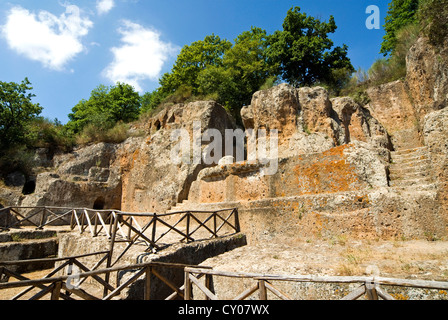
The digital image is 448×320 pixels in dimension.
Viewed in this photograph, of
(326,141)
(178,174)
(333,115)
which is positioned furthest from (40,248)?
(333,115)

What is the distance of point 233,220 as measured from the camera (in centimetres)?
755

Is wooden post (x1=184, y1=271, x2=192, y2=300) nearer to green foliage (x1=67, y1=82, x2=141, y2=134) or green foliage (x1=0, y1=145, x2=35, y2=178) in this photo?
green foliage (x1=0, y1=145, x2=35, y2=178)

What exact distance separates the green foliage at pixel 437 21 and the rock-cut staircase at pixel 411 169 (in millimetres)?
7052

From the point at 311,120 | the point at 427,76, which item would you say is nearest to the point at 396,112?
the point at 427,76

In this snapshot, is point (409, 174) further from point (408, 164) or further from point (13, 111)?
point (13, 111)

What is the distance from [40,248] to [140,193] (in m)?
6.23

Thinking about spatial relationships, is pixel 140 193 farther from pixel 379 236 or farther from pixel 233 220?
pixel 379 236

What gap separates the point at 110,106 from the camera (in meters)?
24.8

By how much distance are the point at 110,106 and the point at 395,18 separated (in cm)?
2503

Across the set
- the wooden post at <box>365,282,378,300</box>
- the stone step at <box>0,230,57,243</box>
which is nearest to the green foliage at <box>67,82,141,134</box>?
the stone step at <box>0,230,57,243</box>

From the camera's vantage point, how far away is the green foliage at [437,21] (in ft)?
31.8

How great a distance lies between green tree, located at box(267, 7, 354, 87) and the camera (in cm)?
1731

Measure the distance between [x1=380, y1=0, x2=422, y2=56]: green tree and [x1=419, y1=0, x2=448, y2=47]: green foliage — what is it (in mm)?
7058
